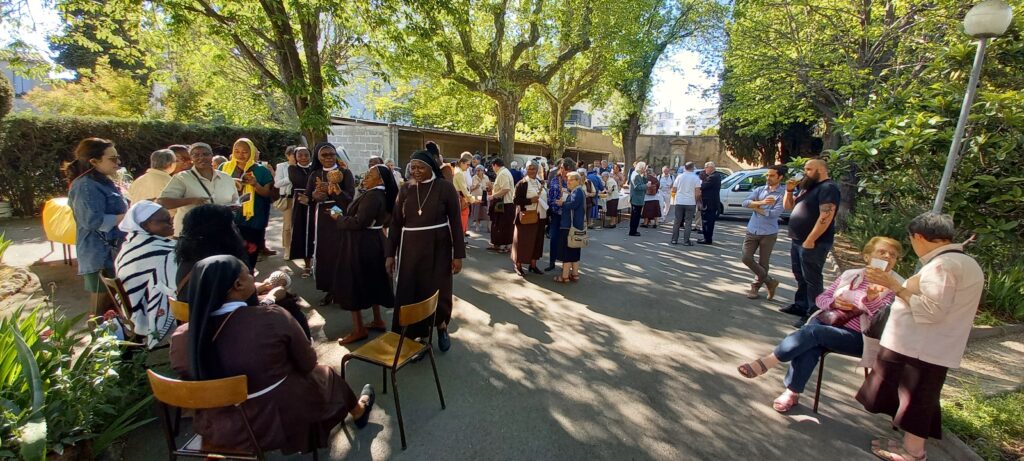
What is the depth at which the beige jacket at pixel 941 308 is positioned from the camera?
2.51 metres

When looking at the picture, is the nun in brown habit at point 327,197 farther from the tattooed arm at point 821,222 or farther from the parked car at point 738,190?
the parked car at point 738,190

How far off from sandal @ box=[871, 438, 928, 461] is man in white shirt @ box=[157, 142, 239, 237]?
18.9 feet

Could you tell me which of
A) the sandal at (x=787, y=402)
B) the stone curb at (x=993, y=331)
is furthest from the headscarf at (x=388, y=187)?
the stone curb at (x=993, y=331)

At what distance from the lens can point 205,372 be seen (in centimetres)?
209

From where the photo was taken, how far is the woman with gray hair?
253 centimetres

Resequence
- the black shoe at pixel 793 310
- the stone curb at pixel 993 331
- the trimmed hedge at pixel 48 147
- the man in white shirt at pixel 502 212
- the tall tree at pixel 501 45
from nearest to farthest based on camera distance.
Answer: the stone curb at pixel 993 331, the black shoe at pixel 793 310, the man in white shirt at pixel 502 212, the trimmed hedge at pixel 48 147, the tall tree at pixel 501 45

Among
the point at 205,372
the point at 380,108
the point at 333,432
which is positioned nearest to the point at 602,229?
the point at 333,432

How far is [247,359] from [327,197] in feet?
9.66

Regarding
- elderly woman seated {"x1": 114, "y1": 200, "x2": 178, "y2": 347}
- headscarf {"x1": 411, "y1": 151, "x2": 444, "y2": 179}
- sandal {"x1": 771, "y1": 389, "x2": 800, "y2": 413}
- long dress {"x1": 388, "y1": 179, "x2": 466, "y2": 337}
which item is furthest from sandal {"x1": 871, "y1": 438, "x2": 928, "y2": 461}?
elderly woman seated {"x1": 114, "y1": 200, "x2": 178, "y2": 347}

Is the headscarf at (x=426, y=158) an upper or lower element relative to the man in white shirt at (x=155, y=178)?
upper

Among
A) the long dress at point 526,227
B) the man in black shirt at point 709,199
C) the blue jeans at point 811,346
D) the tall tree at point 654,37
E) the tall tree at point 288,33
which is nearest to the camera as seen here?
the blue jeans at point 811,346

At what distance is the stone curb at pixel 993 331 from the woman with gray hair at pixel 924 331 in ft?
9.95

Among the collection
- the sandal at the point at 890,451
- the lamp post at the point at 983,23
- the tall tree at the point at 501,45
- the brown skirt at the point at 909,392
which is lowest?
the sandal at the point at 890,451

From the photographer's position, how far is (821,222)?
4746 mm
